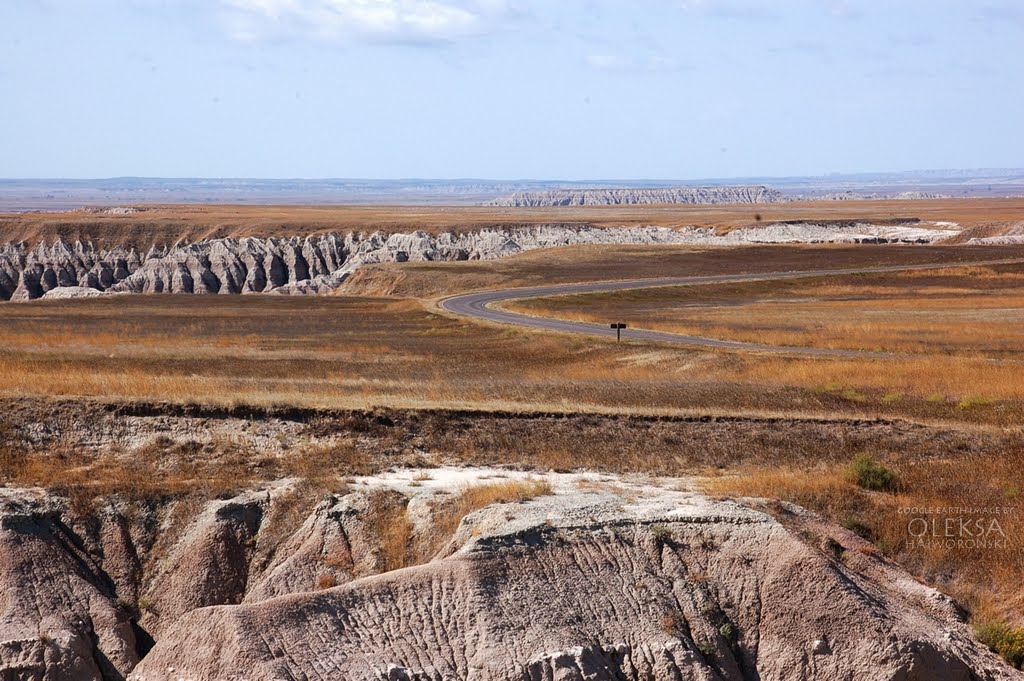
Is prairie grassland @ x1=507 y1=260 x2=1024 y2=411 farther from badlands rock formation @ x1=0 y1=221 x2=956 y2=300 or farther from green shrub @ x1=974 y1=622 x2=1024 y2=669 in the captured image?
badlands rock formation @ x1=0 y1=221 x2=956 y2=300

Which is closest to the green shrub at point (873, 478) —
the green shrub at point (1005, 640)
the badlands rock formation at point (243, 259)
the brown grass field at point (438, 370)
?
the green shrub at point (1005, 640)

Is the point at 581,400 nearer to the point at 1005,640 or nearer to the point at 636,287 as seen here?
the point at 1005,640

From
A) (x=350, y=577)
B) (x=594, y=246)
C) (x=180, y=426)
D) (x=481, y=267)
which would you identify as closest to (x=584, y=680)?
(x=350, y=577)

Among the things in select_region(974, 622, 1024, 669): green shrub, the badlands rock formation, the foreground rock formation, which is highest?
the foreground rock formation

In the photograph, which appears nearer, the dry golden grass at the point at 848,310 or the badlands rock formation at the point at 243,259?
the dry golden grass at the point at 848,310

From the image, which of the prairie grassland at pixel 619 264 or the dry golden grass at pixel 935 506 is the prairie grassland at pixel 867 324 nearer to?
the dry golden grass at pixel 935 506

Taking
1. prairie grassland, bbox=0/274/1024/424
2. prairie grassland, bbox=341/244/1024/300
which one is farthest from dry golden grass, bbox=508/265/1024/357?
prairie grassland, bbox=341/244/1024/300

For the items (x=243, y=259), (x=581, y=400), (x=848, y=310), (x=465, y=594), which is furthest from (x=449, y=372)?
(x=243, y=259)
